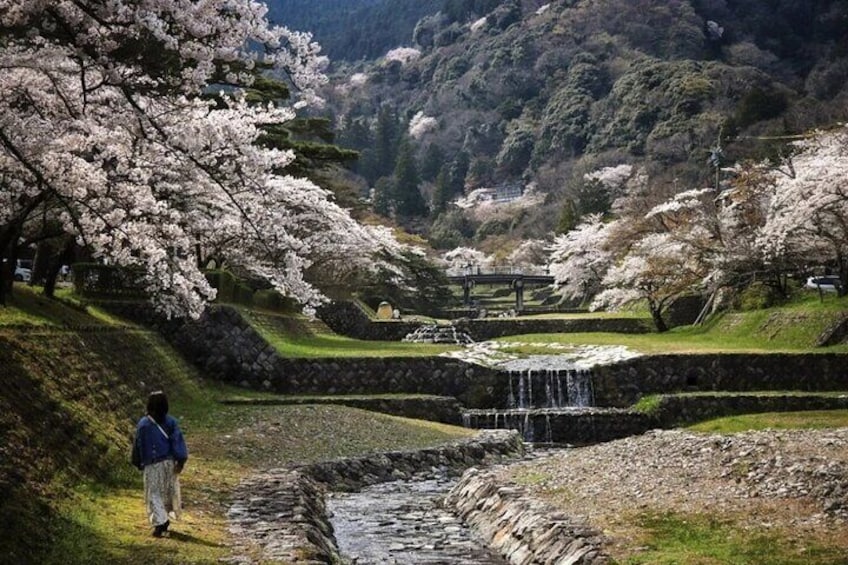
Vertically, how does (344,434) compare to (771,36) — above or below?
below

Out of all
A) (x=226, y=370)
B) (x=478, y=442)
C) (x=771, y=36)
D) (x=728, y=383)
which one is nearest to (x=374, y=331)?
(x=226, y=370)

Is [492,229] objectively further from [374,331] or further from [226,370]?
[226,370]

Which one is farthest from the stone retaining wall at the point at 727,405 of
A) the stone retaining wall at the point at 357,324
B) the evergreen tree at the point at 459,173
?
the evergreen tree at the point at 459,173

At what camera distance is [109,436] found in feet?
37.5

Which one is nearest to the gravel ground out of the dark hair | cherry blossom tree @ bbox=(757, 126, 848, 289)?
the dark hair

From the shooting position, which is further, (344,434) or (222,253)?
(222,253)

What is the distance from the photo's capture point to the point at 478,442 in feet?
58.2

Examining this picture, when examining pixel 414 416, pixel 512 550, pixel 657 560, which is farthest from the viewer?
pixel 414 416

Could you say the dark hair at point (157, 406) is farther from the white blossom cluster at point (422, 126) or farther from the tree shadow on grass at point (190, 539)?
the white blossom cluster at point (422, 126)

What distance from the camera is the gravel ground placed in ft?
27.6

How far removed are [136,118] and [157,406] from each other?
450 cm

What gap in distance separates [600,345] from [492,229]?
60.6 meters

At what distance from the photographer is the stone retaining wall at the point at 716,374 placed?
22.5 metres

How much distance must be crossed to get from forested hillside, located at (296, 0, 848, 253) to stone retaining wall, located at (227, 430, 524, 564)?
141 feet
